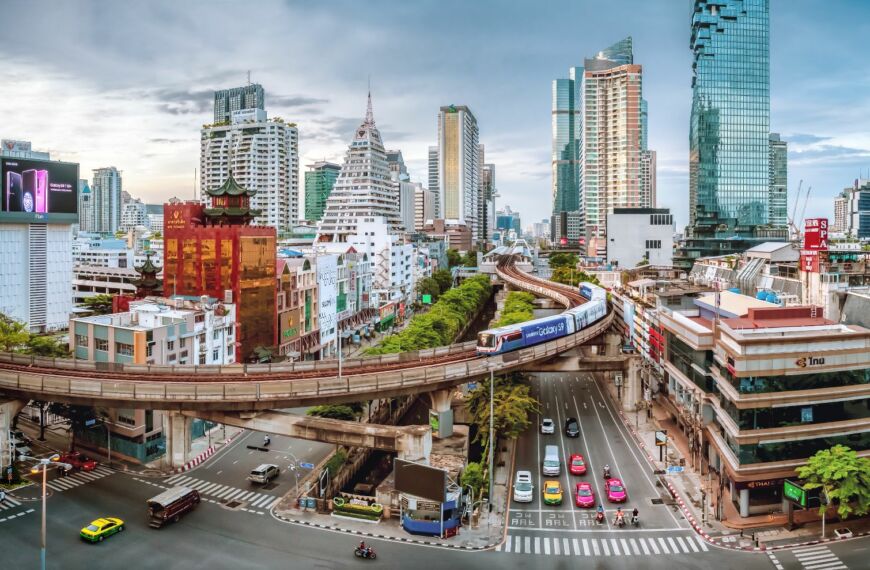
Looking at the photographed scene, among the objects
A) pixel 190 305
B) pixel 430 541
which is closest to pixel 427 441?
pixel 430 541

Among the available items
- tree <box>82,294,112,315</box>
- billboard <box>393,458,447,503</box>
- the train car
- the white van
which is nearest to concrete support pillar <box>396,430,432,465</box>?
billboard <box>393,458,447,503</box>

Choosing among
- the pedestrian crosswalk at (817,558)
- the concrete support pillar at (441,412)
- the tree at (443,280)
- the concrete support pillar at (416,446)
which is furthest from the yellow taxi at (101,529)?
the tree at (443,280)

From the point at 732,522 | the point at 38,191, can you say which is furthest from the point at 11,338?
the point at 732,522

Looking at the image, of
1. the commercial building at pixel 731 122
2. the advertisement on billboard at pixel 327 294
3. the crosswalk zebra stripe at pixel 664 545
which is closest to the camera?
the crosswalk zebra stripe at pixel 664 545

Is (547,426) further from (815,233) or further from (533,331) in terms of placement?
(815,233)

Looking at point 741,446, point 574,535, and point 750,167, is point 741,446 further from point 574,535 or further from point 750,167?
point 750,167

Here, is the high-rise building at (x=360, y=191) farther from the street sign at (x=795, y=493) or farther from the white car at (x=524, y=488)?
the street sign at (x=795, y=493)
